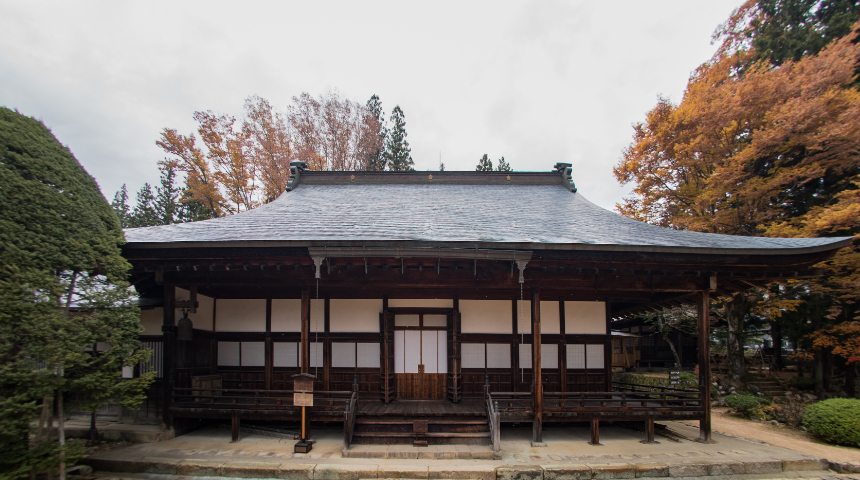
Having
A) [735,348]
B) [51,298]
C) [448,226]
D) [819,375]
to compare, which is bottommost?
[819,375]

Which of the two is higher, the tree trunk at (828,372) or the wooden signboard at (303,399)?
the wooden signboard at (303,399)

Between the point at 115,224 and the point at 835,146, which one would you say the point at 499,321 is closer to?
the point at 115,224

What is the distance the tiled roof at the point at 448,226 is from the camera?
8.34 m

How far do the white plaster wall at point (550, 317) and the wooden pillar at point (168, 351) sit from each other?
30.4ft

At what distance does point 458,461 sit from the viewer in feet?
26.1

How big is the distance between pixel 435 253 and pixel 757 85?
14.1 meters

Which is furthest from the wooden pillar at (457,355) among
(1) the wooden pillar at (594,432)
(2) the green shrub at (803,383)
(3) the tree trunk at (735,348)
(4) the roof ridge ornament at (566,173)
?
(2) the green shrub at (803,383)

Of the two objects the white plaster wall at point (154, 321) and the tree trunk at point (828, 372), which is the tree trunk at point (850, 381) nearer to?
the tree trunk at point (828, 372)

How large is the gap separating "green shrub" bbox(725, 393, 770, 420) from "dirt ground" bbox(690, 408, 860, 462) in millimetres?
290

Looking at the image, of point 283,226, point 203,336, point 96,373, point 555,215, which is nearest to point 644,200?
point 555,215

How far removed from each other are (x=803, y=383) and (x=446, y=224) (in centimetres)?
1696

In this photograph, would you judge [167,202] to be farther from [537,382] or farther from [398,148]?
[537,382]

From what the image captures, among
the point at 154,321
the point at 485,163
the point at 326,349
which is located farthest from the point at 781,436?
the point at 485,163

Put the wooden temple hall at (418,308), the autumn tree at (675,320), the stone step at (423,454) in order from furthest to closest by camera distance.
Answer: the autumn tree at (675,320)
the wooden temple hall at (418,308)
the stone step at (423,454)
